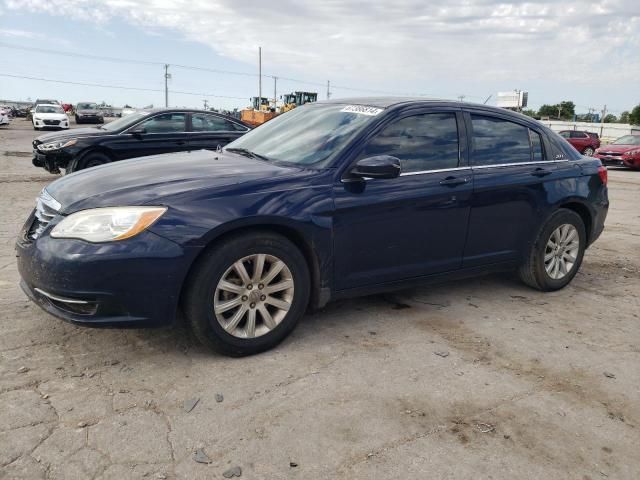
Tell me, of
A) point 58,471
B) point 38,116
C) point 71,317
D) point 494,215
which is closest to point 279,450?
point 58,471

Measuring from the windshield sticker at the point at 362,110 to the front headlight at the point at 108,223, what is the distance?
5.53 feet

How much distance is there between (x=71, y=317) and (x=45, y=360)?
0.41 meters

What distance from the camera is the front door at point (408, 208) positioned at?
3.73 metres

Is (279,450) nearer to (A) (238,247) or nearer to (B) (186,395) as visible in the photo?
(B) (186,395)

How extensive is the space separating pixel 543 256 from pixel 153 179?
3329 mm

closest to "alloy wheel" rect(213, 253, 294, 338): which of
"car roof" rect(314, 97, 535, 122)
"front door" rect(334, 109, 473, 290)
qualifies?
"front door" rect(334, 109, 473, 290)

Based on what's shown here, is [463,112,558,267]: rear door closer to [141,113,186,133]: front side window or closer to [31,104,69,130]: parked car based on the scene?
[141,113,186,133]: front side window

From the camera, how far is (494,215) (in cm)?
445

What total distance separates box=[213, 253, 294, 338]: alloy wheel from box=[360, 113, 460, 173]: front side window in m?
1.01

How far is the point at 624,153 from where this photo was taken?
20547mm

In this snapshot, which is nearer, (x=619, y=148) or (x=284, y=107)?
(x=619, y=148)

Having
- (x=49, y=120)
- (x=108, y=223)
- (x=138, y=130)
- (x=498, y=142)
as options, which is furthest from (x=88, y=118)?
(x=108, y=223)

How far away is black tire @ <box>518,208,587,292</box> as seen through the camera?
4.85 metres

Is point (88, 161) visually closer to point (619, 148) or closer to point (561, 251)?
point (561, 251)
